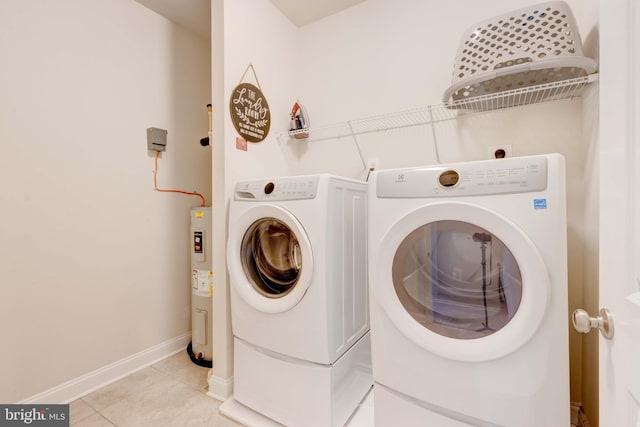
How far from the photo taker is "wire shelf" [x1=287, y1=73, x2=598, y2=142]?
1329 millimetres

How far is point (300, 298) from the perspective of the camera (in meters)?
1.26

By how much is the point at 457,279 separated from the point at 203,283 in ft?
5.05

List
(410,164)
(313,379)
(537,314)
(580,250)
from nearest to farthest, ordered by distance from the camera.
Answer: (537,314) → (313,379) → (580,250) → (410,164)

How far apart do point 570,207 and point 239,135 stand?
1.78 metres

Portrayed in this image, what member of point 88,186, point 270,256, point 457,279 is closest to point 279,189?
point 270,256

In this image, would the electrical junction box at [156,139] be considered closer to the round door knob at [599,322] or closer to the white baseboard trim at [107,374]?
the white baseboard trim at [107,374]

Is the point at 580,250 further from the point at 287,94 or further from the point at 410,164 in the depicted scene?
the point at 287,94

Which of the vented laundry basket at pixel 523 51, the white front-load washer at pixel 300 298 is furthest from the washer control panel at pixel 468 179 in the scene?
the vented laundry basket at pixel 523 51

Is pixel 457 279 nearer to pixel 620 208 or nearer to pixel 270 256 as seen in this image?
pixel 620 208

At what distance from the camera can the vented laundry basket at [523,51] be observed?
1.16 meters

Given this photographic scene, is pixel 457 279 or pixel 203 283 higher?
pixel 457 279

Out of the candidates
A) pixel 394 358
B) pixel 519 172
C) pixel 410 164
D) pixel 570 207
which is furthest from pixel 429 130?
pixel 394 358

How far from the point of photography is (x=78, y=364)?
63.7 inches

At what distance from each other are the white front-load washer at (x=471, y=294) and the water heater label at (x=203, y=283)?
1.20 metres
